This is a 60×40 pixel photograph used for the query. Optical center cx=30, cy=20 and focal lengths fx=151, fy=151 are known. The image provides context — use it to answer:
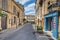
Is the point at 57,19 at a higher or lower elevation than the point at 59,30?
higher

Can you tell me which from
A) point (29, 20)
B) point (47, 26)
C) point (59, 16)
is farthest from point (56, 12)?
point (29, 20)

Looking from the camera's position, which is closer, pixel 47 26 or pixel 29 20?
pixel 47 26

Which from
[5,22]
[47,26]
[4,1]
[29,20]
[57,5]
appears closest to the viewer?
[57,5]

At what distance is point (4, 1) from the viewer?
31469 mm

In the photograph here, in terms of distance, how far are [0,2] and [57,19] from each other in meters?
16.2

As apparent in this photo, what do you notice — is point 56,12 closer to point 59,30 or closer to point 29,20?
point 59,30

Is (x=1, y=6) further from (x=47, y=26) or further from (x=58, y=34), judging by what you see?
(x=58, y=34)

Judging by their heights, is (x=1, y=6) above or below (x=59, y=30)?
above

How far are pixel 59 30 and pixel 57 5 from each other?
3222 mm

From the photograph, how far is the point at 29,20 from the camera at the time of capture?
113625mm

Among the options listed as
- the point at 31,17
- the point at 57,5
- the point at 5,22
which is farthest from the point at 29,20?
the point at 57,5

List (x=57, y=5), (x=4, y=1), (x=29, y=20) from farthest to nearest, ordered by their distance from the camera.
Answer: (x=29, y=20)
(x=4, y=1)
(x=57, y=5)

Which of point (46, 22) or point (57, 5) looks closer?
point (57, 5)

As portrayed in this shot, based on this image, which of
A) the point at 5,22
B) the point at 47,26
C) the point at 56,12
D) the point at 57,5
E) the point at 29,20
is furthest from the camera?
the point at 29,20
